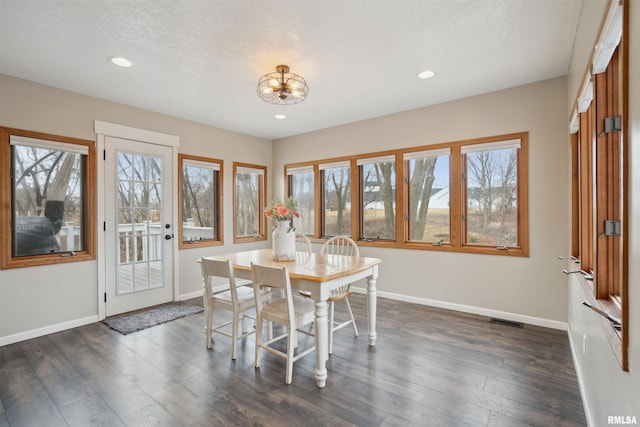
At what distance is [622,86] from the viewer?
108 centimetres

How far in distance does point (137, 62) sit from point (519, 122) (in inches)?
153

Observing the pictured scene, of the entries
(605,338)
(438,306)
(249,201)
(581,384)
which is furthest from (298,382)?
(249,201)

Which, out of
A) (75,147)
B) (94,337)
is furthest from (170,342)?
(75,147)

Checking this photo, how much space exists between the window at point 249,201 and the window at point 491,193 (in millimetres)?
3377

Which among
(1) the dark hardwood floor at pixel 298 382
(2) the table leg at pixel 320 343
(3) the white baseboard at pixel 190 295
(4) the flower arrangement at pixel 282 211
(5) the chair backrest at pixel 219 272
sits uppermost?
(4) the flower arrangement at pixel 282 211

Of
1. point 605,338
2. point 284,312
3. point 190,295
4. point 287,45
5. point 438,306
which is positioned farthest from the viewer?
point 190,295

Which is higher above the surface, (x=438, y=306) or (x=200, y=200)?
(x=200, y=200)

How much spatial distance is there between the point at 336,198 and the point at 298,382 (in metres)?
3.17

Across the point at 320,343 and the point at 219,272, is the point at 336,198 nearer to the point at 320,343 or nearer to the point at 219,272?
the point at 219,272

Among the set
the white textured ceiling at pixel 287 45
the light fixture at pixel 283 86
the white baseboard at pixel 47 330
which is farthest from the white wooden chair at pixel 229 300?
the white textured ceiling at pixel 287 45

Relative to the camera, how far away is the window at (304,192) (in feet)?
17.4

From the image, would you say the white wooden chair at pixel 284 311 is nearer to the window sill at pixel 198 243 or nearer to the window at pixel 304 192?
the window sill at pixel 198 243

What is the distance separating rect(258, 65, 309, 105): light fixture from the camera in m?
2.75

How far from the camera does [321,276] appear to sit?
7.23 ft
